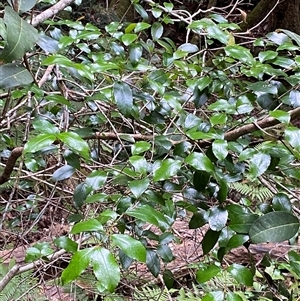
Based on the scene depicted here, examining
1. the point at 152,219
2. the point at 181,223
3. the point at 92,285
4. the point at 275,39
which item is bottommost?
the point at 181,223

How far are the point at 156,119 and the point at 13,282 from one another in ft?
3.89

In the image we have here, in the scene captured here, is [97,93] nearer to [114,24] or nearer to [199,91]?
[199,91]

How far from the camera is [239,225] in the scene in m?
0.81

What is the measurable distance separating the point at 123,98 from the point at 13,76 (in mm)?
281

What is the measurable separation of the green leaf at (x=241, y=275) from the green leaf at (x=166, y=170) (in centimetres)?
21

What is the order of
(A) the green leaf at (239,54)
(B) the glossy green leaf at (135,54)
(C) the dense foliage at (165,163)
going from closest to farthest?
(C) the dense foliage at (165,163) → (A) the green leaf at (239,54) → (B) the glossy green leaf at (135,54)

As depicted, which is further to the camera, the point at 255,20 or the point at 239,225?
the point at 255,20

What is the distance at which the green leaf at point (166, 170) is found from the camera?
2.61 ft

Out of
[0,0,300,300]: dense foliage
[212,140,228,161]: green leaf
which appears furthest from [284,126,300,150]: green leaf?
[212,140,228,161]: green leaf

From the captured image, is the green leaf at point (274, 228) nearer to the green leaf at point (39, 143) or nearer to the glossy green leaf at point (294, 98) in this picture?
the glossy green leaf at point (294, 98)

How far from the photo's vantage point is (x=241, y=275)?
0.78 metres

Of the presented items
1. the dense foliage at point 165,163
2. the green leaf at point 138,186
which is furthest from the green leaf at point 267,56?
the green leaf at point 138,186

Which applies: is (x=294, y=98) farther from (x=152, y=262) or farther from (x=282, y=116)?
(x=152, y=262)

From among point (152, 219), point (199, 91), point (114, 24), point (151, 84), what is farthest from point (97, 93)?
point (152, 219)
